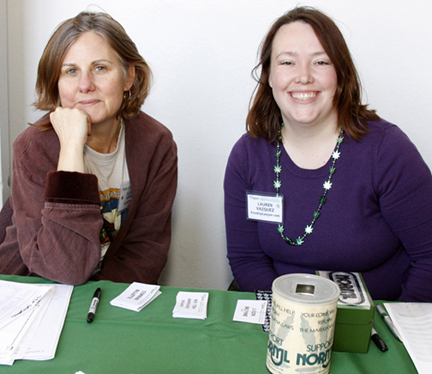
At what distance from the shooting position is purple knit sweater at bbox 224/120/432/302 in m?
1.33

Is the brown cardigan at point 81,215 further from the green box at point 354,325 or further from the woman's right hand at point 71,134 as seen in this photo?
the green box at point 354,325

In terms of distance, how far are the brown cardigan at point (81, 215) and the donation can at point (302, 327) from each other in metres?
0.61

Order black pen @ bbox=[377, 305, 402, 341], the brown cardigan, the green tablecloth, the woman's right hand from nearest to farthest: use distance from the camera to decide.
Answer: the green tablecloth, black pen @ bbox=[377, 305, 402, 341], the brown cardigan, the woman's right hand

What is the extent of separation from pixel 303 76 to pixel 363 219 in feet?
1.66

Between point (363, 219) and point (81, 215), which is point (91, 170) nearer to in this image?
point (81, 215)

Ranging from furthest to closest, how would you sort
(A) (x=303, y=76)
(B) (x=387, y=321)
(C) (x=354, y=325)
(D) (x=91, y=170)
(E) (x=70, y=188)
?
1. (D) (x=91, y=170)
2. (A) (x=303, y=76)
3. (E) (x=70, y=188)
4. (B) (x=387, y=321)
5. (C) (x=354, y=325)

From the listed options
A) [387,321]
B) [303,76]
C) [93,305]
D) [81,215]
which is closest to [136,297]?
[93,305]

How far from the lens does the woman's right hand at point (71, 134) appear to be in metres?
1.32

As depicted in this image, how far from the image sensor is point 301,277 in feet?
2.53

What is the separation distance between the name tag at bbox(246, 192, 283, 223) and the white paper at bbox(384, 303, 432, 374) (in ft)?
1.69

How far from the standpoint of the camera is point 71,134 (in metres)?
1.39

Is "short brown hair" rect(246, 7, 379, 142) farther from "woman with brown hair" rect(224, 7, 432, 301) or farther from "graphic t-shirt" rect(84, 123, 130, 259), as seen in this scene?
"graphic t-shirt" rect(84, 123, 130, 259)

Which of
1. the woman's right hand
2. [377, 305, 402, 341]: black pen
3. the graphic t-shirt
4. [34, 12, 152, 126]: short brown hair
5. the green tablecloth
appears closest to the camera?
the green tablecloth

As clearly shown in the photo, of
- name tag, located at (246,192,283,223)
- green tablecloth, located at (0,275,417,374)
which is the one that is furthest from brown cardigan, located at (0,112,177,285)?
name tag, located at (246,192,283,223)
